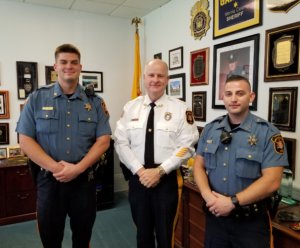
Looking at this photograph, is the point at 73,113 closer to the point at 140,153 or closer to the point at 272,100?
the point at 140,153

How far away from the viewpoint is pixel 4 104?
10.9 feet

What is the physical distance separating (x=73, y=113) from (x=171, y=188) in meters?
0.79

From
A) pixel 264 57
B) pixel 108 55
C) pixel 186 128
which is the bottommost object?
pixel 186 128

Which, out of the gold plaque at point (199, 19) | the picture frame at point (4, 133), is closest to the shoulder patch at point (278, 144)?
the gold plaque at point (199, 19)

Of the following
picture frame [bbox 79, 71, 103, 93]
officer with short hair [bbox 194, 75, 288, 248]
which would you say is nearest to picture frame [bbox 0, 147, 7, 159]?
picture frame [bbox 79, 71, 103, 93]

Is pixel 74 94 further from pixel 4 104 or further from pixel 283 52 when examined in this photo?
pixel 4 104

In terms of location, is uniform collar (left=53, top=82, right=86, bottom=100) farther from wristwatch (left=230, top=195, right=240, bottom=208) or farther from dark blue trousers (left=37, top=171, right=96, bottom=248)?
wristwatch (left=230, top=195, right=240, bottom=208)

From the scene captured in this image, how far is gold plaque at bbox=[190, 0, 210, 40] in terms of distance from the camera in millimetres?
2734

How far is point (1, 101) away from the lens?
10.9 ft

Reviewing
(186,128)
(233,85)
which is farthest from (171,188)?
(233,85)

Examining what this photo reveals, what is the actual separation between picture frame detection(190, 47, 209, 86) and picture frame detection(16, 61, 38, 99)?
77.9 inches

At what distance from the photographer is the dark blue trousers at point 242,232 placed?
1391mm

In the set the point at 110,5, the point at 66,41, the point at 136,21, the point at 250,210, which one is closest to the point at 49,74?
the point at 66,41

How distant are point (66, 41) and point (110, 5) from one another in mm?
756
